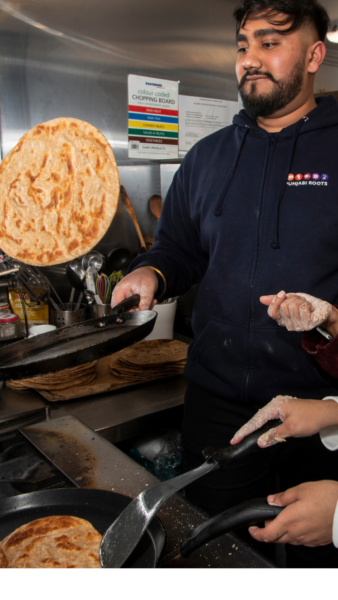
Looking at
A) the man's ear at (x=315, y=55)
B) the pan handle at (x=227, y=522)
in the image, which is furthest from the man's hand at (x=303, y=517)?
the man's ear at (x=315, y=55)

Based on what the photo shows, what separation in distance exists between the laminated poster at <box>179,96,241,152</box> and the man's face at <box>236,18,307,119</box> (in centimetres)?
118

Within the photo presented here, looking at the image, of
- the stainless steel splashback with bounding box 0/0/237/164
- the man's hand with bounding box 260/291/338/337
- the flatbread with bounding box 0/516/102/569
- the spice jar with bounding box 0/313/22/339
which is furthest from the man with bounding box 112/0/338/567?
the stainless steel splashback with bounding box 0/0/237/164

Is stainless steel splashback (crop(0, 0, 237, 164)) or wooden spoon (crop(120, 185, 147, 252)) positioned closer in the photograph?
stainless steel splashback (crop(0, 0, 237, 164))

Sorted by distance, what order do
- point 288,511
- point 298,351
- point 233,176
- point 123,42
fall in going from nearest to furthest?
point 288,511 → point 298,351 → point 233,176 → point 123,42

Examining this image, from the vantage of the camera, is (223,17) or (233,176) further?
(223,17)

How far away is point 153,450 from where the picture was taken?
68.1 inches

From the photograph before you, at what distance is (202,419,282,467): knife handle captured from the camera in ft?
2.52

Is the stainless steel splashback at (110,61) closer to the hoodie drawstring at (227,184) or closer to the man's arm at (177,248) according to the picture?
the man's arm at (177,248)

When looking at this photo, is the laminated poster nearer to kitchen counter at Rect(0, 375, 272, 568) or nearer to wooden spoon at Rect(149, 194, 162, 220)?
wooden spoon at Rect(149, 194, 162, 220)

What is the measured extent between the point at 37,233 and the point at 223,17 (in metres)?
1.91

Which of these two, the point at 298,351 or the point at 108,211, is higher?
the point at 108,211

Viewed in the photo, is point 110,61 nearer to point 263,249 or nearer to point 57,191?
point 57,191

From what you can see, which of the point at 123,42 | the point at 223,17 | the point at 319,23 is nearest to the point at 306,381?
the point at 319,23

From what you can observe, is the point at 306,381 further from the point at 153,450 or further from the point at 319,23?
the point at 319,23
